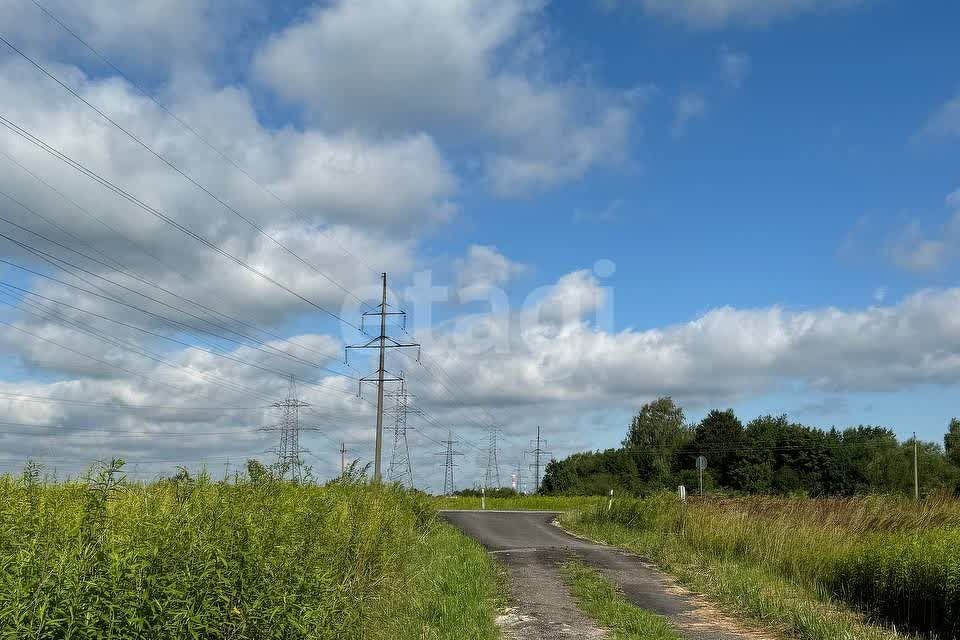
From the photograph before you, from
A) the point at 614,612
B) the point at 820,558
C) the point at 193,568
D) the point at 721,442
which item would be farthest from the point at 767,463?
the point at 193,568

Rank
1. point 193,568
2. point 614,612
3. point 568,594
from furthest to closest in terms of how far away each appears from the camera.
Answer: point 568,594 < point 614,612 < point 193,568

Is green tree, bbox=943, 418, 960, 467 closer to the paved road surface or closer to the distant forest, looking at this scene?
the distant forest

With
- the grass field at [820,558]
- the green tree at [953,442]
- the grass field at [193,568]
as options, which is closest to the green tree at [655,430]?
the green tree at [953,442]

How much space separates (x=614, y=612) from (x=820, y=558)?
25.7 ft

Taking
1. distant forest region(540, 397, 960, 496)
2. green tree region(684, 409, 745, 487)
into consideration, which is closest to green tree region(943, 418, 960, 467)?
distant forest region(540, 397, 960, 496)

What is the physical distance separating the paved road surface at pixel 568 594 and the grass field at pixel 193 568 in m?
0.85

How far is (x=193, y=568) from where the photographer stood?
302 inches

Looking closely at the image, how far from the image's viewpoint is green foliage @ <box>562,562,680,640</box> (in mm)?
11227

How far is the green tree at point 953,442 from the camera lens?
86500 millimetres

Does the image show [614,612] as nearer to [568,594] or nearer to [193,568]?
[568,594]

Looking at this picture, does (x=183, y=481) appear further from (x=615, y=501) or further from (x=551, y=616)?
(x=615, y=501)

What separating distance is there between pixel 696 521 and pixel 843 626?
40.8ft

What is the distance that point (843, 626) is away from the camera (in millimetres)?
11578

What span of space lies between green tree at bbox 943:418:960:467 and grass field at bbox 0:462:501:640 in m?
89.2
